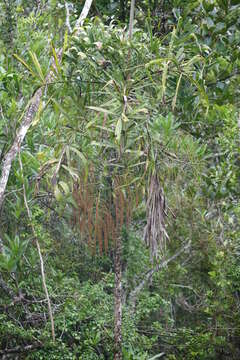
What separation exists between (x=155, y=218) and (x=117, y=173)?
338 millimetres

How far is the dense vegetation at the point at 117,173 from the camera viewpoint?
97.6 inches

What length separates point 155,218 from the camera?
247 centimetres

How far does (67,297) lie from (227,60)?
2.13 metres

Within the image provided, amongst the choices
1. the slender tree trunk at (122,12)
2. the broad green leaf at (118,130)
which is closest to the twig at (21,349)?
the broad green leaf at (118,130)

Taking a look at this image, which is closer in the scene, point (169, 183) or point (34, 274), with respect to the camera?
point (169, 183)

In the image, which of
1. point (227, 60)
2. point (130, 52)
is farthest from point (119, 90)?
point (227, 60)

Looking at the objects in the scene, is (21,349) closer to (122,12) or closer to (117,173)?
(117,173)

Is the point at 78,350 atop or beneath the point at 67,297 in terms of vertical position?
beneath

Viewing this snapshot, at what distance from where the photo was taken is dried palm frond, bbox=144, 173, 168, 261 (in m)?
2.43

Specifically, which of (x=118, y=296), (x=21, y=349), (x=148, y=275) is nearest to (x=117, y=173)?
(x=118, y=296)

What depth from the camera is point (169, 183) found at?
10.6 ft

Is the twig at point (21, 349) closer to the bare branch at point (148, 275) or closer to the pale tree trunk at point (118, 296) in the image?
the pale tree trunk at point (118, 296)

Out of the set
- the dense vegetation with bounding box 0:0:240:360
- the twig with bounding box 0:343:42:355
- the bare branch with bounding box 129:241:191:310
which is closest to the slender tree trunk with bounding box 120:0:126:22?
the dense vegetation with bounding box 0:0:240:360

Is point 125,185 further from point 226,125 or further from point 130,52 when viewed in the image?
point 226,125
